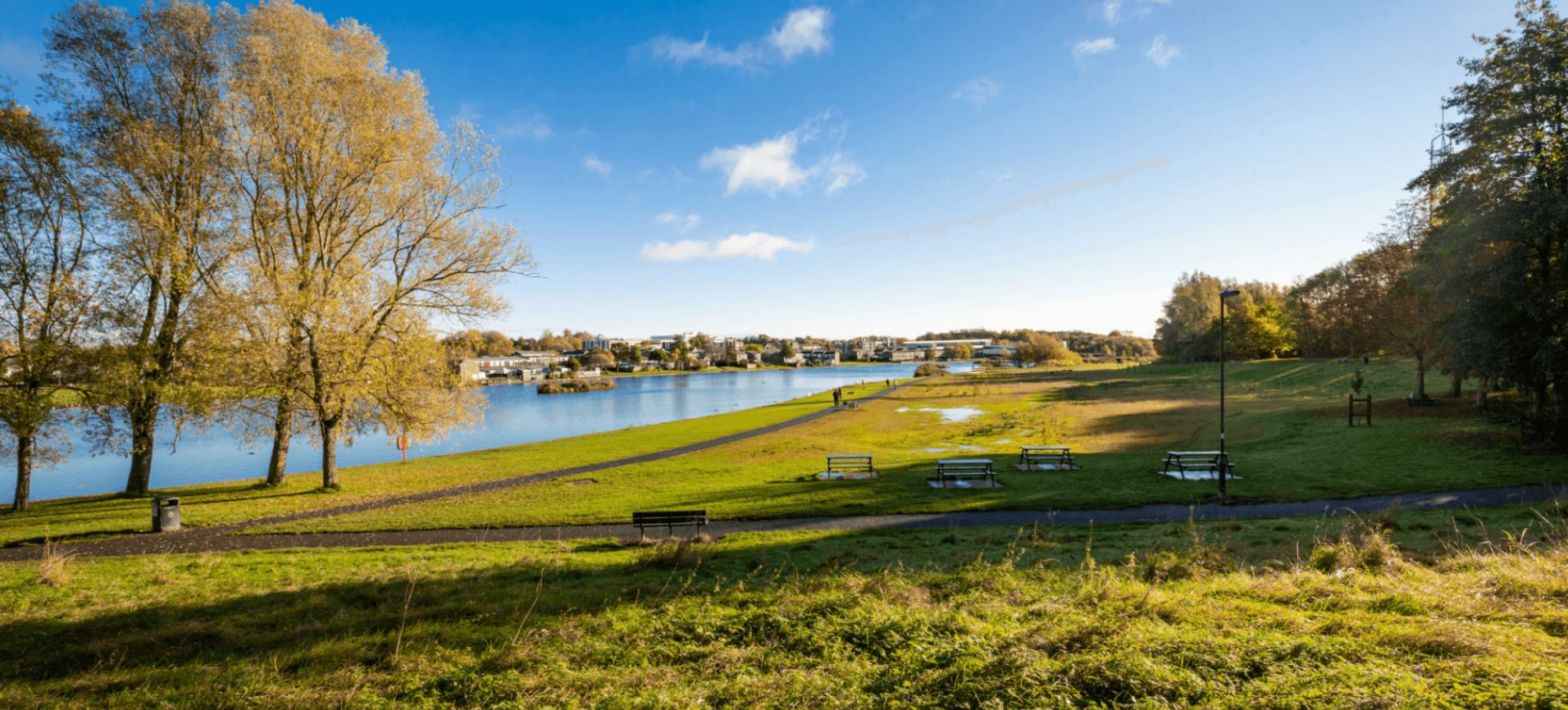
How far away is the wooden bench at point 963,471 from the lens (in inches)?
732

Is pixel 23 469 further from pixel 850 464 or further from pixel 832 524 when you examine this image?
pixel 850 464

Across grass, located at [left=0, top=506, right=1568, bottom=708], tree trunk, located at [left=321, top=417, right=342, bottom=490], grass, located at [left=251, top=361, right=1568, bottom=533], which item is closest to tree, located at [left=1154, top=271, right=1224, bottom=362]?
grass, located at [left=251, top=361, right=1568, bottom=533]

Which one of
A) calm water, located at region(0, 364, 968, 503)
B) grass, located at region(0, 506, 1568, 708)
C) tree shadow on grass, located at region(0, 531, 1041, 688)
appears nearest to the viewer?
grass, located at region(0, 506, 1568, 708)

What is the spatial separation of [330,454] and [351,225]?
26.4ft

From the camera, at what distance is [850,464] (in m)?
22.1

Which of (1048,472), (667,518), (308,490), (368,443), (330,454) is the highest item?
(330,454)

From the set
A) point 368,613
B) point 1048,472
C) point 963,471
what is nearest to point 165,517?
point 368,613

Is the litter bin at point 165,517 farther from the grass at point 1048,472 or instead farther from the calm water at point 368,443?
the calm water at point 368,443

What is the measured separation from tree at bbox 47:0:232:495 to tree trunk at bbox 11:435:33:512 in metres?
1.53

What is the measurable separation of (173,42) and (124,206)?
556cm

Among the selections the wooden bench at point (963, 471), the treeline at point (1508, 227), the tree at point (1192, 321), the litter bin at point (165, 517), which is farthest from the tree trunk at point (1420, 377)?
the tree at point (1192, 321)

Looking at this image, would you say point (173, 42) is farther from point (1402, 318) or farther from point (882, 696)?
point (1402, 318)

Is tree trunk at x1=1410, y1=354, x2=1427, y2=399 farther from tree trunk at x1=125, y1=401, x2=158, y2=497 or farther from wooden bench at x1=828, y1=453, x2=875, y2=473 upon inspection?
tree trunk at x1=125, y1=401, x2=158, y2=497

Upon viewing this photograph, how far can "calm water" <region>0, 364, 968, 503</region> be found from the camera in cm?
2909
